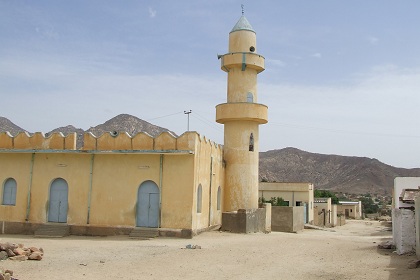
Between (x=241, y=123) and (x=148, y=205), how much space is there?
7734mm

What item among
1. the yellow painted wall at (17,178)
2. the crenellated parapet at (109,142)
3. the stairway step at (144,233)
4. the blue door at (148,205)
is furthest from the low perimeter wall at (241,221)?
the yellow painted wall at (17,178)

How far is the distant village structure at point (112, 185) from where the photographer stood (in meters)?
18.9

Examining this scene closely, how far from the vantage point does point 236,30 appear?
2542 centimetres

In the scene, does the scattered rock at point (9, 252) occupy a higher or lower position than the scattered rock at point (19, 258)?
higher

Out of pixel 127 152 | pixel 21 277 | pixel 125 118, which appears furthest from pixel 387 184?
pixel 21 277

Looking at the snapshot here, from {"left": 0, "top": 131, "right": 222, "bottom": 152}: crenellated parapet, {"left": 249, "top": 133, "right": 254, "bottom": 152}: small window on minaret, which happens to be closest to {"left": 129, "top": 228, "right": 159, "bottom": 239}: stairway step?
{"left": 0, "top": 131, "right": 222, "bottom": 152}: crenellated parapet

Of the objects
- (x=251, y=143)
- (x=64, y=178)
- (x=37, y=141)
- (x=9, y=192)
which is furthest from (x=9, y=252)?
(x=251, y=143)

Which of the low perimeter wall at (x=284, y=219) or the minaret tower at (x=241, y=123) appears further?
the low perimeter wall at (x=284, y=219)

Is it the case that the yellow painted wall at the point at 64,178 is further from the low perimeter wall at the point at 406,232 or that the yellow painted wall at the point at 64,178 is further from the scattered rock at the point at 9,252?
the low perimeter wall at the point at 406,232

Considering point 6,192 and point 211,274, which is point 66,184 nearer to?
point 6,192

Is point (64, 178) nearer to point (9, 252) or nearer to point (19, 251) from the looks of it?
point (19, 251)

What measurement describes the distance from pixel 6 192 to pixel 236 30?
14.6 metres

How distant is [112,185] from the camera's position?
1966 cm

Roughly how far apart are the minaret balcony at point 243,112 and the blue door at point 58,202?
355 inches
